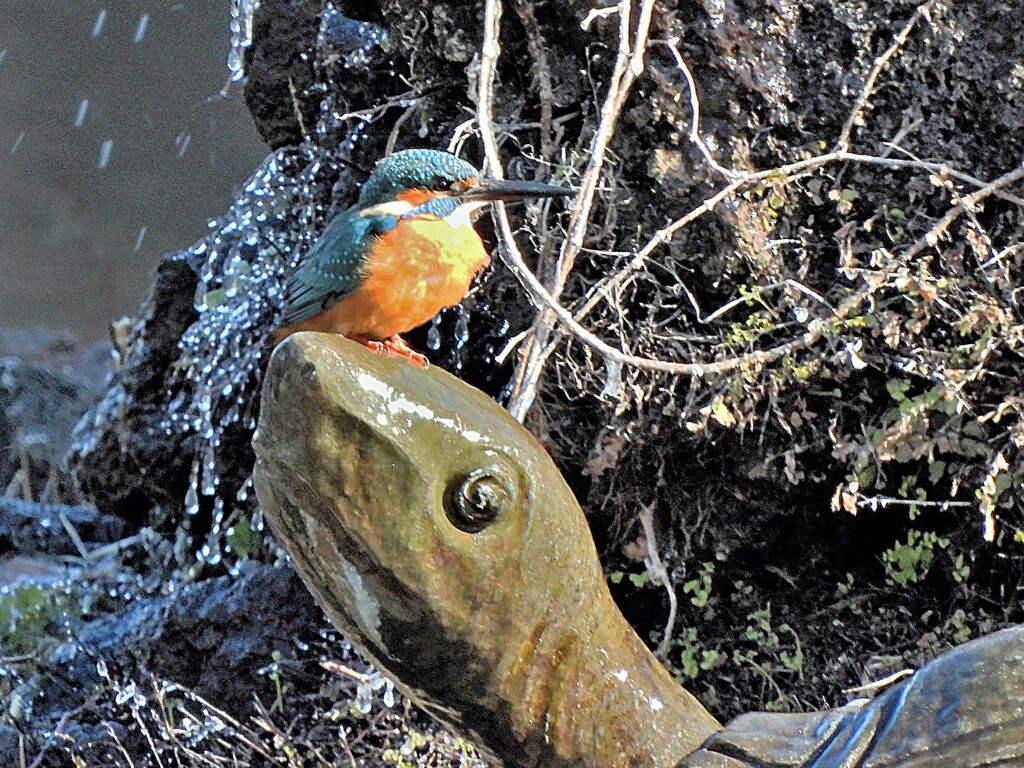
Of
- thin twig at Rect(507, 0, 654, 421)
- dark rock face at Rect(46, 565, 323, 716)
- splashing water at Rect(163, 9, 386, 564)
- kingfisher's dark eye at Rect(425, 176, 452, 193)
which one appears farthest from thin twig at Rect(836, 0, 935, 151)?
dark rock face at Rect(46, 565, 323, 716)

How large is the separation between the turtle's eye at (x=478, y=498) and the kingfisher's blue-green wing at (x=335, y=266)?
1.30 feet

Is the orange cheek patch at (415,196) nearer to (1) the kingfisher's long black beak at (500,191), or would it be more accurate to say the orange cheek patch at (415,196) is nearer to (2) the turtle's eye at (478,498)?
(1) the kingfisher's long black beak at (500,191)

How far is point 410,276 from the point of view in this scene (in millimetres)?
1605

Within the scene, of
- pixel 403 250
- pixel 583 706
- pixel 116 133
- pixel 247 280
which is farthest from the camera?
pixel 116 133

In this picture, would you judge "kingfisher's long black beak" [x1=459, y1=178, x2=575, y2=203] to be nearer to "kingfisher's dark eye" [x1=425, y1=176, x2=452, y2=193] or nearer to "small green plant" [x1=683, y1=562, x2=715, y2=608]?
"kingfisher's dark eye" [x1=425, y1=176, x2=452, y2=193]

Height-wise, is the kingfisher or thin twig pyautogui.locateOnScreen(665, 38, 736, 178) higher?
thin twig pyautogui.locateOnScreen(665, 38, 736, 178)

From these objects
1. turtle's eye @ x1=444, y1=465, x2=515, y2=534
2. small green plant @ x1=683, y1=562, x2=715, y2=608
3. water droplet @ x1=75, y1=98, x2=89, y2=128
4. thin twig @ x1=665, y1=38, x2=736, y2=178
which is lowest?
small green plant @ x1=683, y1=562, x2=715, y2=608

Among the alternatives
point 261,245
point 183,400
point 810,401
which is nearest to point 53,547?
point 183,400

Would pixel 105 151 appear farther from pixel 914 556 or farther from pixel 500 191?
pixel 500 191

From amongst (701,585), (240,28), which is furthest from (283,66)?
(701,585)

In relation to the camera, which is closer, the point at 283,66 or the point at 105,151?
the point at 283,66

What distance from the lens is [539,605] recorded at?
1447mm

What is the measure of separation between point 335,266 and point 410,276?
13 cm

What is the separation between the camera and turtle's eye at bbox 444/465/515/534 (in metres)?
1.36
